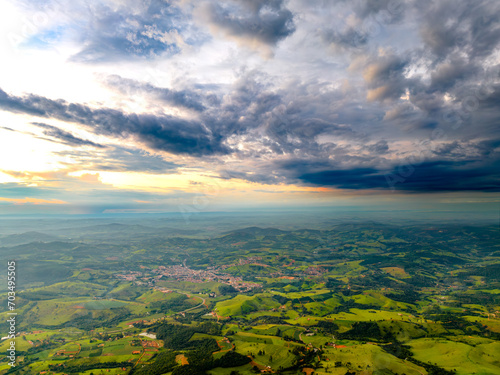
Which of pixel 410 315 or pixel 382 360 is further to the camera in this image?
pixel 410 315

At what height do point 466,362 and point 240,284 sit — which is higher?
point 466,362

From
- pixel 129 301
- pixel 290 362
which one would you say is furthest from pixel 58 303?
pixel 290 362

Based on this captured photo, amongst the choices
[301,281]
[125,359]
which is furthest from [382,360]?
[301,281]

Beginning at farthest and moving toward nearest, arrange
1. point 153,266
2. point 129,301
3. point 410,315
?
1. point 153,266
2. point 129,301
3. point 410,315

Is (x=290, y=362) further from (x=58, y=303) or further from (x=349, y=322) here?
(x=58, y=303)

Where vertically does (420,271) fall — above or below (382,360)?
below

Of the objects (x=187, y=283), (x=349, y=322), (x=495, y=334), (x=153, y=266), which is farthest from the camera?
(x=153, y=266)

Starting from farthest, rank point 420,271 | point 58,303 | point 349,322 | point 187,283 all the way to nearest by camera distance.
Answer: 1. point 420,271
2. point 187,283
3. point 58,303
4. point 349,322

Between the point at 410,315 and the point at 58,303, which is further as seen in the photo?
the point at 58,303

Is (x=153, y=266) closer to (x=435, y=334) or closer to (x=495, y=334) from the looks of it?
(x=435, y=334)
